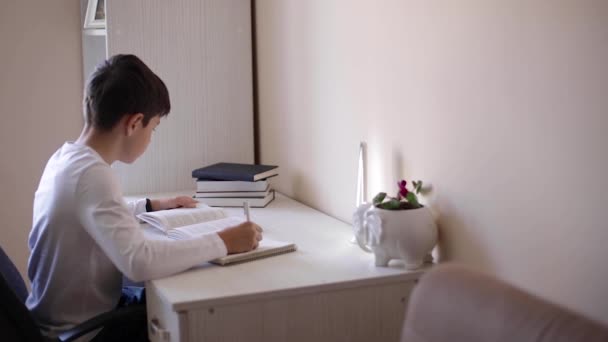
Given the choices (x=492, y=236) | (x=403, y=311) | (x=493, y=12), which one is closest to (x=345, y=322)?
(x=403, y=311)

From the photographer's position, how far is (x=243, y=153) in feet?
9.30

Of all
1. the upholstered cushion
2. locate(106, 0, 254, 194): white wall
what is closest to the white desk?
the upholstered cushion

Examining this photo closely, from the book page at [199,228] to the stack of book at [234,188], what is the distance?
1.45 ft

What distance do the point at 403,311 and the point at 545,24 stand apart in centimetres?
67

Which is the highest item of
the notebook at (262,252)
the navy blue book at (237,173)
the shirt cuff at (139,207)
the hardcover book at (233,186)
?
the navy blue book at (237,173)

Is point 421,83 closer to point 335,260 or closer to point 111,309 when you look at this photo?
point 335,260

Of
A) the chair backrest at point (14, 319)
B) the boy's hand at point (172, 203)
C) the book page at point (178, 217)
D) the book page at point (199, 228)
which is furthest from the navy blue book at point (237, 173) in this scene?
the chair backrest at point (14, 319)

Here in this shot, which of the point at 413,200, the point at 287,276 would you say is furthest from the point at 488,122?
the point at 287,276

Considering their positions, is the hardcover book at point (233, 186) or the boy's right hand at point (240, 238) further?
the hardcover book at point (233, 186)

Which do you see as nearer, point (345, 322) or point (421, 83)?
point (345, 322)

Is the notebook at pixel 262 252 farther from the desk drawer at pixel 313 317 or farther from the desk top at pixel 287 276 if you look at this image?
the desk drawer at pixel 313 317

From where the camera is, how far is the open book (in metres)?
1.68

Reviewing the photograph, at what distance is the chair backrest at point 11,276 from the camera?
1677mm

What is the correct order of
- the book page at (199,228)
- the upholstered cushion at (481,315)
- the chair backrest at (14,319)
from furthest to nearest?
the book page at (199,228), the chair backrest at (14,319), the upholstered cushion at (481,315)
